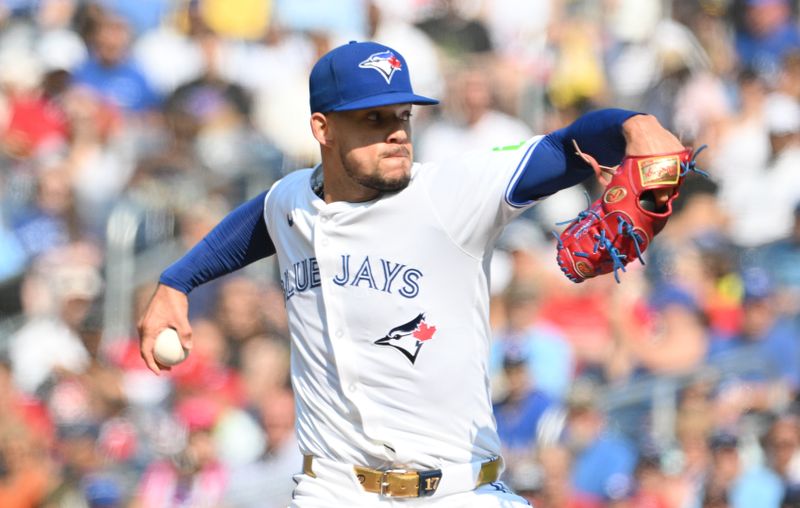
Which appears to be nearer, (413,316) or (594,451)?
(413,316)

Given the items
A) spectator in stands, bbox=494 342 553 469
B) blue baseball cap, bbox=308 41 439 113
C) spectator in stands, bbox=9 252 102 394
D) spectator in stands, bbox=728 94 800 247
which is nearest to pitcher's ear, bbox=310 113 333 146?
blue baseball cap, bbox=308 41 439 113

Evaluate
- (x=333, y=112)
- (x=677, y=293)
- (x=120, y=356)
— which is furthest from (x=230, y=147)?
(x=333, y=112)

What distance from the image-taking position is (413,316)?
3.90m

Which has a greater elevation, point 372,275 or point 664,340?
point 372,275

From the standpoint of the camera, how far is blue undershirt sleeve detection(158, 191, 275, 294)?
4.45 metres

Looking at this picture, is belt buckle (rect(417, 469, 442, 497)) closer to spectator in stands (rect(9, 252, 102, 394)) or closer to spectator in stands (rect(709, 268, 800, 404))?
spectator in stands (rect(709, 268, 800, 404))

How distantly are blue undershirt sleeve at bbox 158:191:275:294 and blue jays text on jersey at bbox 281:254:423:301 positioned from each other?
39cm

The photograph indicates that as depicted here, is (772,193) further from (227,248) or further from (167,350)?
(167,350)

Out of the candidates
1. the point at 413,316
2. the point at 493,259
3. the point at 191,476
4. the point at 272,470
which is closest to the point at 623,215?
the point at 413,316

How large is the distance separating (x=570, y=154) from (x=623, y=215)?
0.36 meters

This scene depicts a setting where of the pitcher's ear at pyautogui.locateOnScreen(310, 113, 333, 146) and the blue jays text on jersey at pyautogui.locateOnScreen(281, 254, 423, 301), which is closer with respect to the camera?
the blue jays text on jersey at pyautogui.locateOnScreen(281, 254, 423, 301)

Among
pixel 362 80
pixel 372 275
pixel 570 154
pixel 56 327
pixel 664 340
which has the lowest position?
pixel 664 340

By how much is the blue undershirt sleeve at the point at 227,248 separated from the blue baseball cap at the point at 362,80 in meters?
0.57

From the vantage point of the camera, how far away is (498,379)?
7.72 meters
